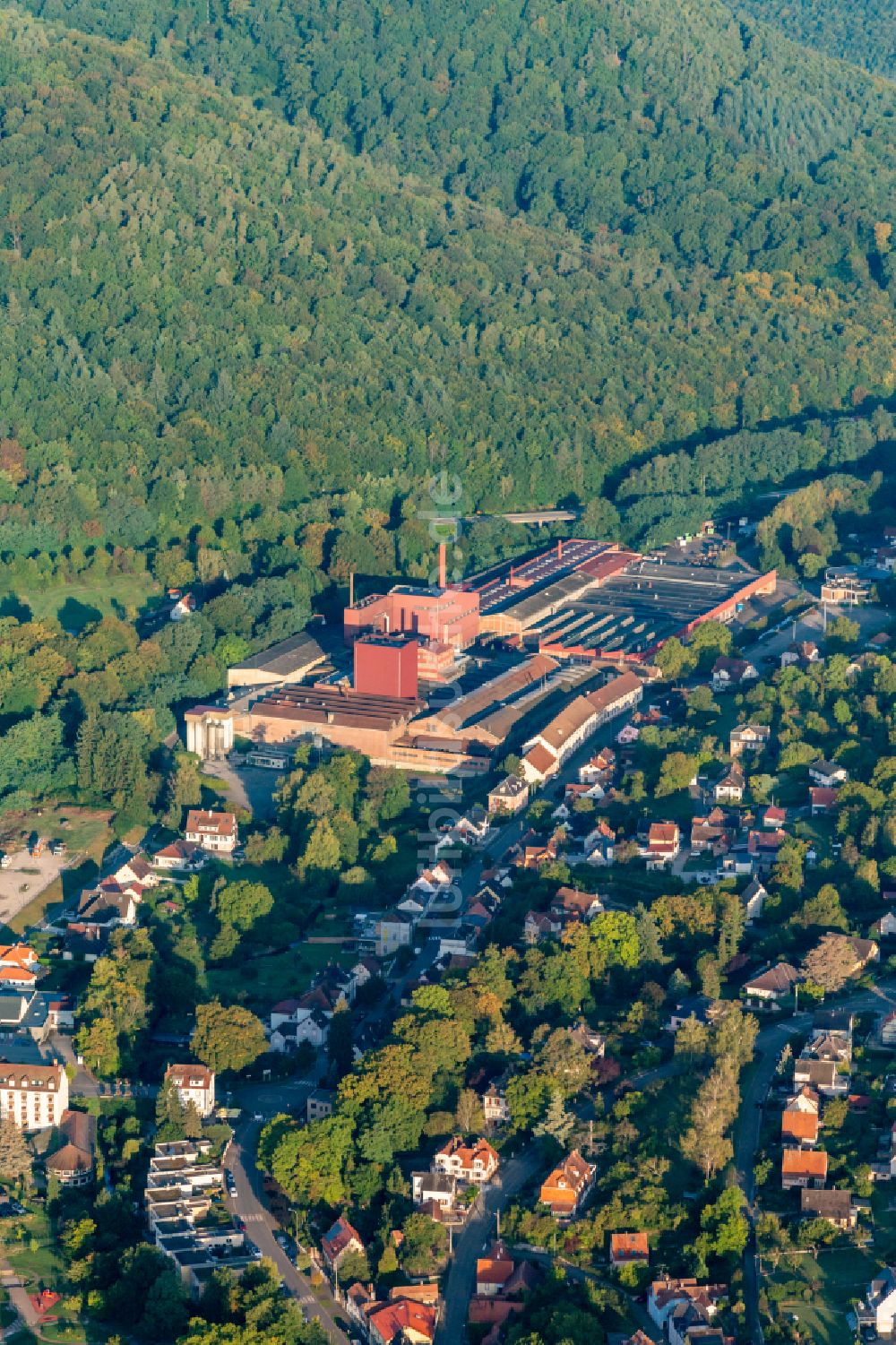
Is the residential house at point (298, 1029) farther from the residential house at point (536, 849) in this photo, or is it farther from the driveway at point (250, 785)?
the driveway at point (250, 785)

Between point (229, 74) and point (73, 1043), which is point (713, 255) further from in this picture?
point (73, 1043)

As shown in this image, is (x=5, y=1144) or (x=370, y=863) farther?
(x=370, y=863)

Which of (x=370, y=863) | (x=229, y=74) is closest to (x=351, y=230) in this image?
(x=229, y=74)

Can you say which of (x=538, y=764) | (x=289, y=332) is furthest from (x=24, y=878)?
(x=289, y=332)

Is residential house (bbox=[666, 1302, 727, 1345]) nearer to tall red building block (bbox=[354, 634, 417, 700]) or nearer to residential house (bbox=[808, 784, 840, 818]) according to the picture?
residential house (bbox=[808, 784, 840, 818])

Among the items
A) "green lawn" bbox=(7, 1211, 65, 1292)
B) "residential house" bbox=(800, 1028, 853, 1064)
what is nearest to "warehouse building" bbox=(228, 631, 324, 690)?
"residential house" bbox=(800, 1028, 853, 1064)

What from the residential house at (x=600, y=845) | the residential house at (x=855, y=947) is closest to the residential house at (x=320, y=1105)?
the residential house at (x=855, y=947)
